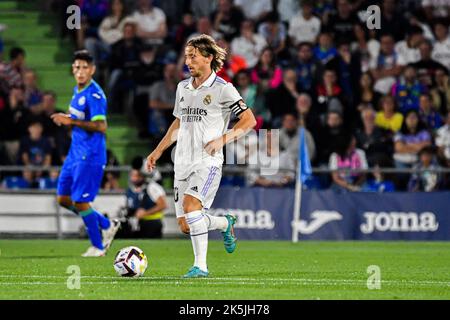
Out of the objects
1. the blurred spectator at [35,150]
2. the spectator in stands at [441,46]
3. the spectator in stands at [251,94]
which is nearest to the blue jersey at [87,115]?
the blurred spectator at [35,150]

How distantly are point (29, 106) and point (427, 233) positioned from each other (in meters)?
8.49

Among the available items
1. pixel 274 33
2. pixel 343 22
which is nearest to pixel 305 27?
pixel 274 33

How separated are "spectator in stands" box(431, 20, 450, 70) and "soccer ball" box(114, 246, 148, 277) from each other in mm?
15366

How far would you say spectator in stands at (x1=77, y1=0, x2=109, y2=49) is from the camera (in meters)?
26.8

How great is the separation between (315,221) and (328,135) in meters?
2.31

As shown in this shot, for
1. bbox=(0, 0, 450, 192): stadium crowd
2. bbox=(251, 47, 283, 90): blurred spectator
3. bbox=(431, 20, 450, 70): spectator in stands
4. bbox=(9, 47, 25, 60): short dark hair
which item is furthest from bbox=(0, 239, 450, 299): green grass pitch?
bbox=(431, 20, 450, 70): spectator in stands

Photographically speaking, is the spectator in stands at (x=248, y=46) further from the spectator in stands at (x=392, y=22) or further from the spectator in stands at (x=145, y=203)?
the spectator in stands at (x=145, y=203)

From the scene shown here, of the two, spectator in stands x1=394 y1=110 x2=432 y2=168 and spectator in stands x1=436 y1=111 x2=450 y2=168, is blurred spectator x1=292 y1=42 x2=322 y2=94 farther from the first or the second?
spectator in stands x1=436 y1=111 x2=450 y2=168

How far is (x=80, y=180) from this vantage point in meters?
16.6

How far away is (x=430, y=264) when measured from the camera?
607 inches

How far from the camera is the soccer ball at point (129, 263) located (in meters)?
12.6

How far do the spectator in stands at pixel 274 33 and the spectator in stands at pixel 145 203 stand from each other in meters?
5.53
